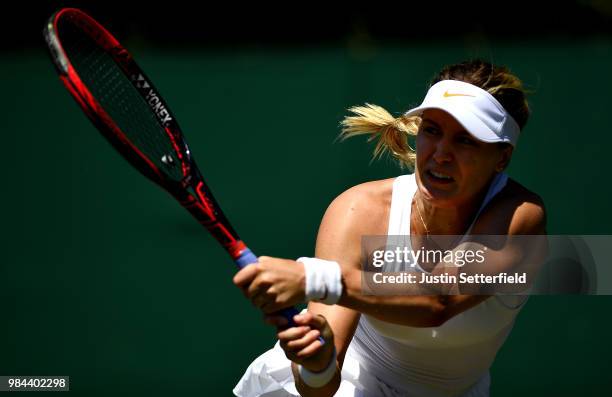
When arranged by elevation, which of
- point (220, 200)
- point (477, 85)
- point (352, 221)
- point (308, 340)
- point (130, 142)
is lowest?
point (308, 340)

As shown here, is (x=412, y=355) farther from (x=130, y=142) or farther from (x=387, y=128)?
(x=130, y=142)

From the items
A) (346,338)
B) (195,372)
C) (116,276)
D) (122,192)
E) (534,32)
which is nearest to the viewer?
(346,338)

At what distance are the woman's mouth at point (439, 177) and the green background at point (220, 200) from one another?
144cm

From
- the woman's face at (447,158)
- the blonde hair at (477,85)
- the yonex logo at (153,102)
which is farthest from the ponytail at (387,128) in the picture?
the yonex logo at (153,102)

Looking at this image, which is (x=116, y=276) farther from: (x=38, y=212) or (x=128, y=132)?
(x=128, y=132)

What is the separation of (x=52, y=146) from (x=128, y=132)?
1.99 meters

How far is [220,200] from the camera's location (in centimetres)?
401

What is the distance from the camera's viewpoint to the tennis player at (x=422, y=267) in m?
2.14

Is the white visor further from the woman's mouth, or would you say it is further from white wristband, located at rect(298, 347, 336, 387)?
white wristband, located at rect(298, 347, 336, 387)

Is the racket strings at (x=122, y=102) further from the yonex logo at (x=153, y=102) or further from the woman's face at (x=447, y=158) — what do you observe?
the woman's face at (x=447, y=158)

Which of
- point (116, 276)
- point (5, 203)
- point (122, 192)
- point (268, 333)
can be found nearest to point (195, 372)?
point (268, 333)

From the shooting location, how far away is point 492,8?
4.70 m

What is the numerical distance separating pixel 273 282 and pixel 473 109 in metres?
0.63

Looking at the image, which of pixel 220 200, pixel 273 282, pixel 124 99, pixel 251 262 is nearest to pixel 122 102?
pixel 124 99
